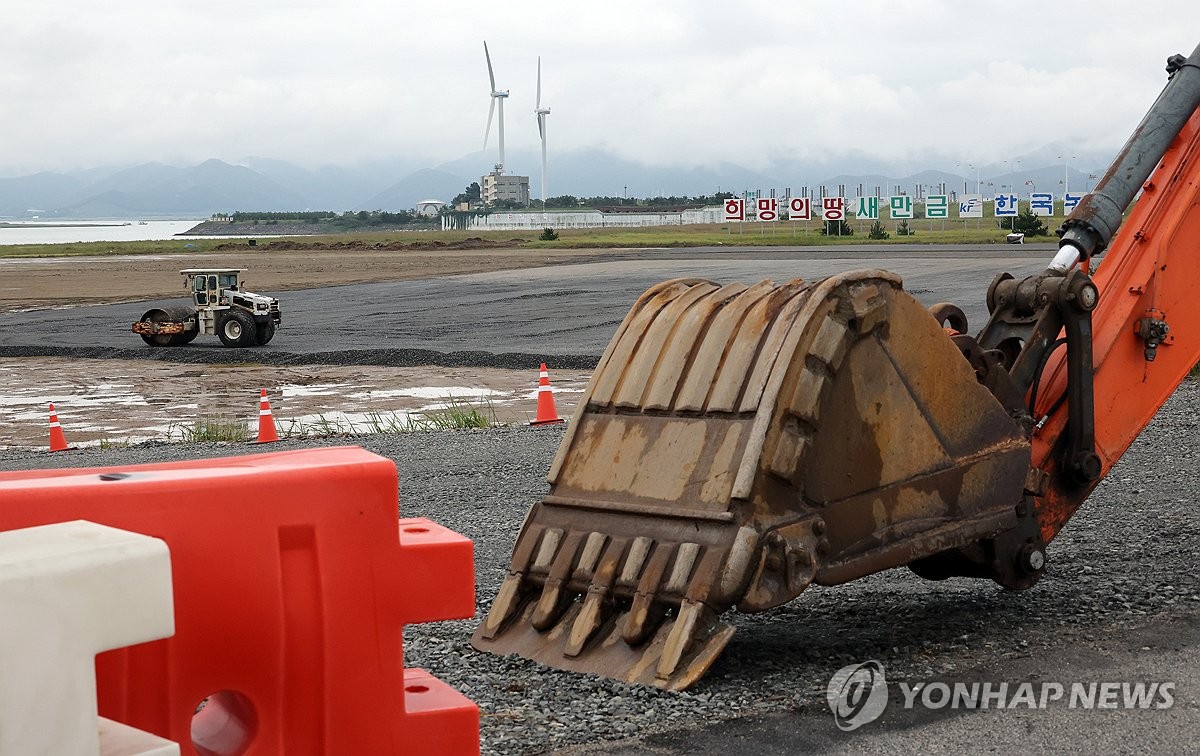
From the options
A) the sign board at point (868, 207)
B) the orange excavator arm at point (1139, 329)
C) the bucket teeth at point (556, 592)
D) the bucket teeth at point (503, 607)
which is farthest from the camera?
the sign board at point (868, 207)

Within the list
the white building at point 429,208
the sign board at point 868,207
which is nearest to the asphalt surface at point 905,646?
the sign board at point 868,207

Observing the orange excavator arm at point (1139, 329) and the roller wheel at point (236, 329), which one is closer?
the orange excavator arm at point (1139, 329)

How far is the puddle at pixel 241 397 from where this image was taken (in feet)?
52.7

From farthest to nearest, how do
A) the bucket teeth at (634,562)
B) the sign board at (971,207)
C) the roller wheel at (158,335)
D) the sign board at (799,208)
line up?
the sign board at (971,207) → the sign board at (799,208) → the roller wheel at (158,335) → the bucket teeth at (634,562)

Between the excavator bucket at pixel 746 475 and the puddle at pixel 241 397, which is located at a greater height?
the excavator bucket at pixel 746 475

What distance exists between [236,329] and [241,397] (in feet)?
25.1

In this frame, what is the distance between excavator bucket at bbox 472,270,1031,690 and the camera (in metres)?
4.93

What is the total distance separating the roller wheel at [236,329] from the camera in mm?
26500

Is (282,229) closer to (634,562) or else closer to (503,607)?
(503,607)

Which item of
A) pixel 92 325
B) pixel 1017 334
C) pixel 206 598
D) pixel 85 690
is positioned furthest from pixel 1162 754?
pixel 92 325

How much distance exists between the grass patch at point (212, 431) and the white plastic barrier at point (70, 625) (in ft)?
38.1

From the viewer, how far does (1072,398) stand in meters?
6.07

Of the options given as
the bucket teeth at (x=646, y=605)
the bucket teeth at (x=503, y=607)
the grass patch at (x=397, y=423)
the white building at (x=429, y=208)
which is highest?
the white building at (x=429, y=208)

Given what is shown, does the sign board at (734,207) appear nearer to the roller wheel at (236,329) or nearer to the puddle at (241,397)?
the roller wheel at (236,329)
